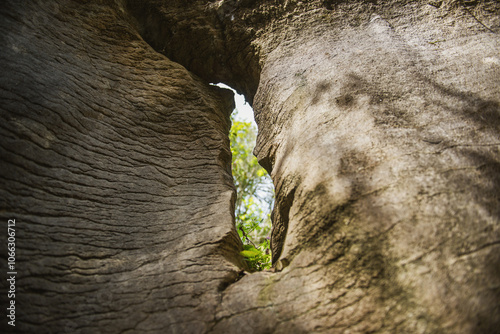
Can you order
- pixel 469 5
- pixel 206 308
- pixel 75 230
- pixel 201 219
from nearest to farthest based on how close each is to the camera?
pixel 206 308 → pixel 75 230 → pixel 201 219 → pixel 469 5

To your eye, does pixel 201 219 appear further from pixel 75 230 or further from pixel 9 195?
pixel 9 195

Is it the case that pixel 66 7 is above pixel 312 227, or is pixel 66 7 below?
above

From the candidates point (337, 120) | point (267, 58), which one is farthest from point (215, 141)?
point (337, 120)

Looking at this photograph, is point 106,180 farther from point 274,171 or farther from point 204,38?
point 204,38

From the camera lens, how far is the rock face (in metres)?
2.10

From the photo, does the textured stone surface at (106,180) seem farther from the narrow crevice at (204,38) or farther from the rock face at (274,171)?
the narrow crevice at (204,38)

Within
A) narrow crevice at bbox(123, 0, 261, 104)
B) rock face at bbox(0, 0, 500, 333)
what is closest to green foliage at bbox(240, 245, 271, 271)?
rock face at bbox(0, 0, 500, 333)

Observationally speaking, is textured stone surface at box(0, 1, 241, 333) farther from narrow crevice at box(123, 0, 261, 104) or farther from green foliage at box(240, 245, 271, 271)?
narrow crevice at box(123, 0, 261, 104)

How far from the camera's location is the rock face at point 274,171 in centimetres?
210

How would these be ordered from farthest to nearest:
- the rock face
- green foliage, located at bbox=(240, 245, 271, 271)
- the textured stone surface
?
green foliage, located at bbox=(240, 245, 271, 271) < the textured stone surface < the rock face

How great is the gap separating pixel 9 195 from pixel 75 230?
0.56 meters

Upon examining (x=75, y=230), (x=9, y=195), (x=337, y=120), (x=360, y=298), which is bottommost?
(x=360, y=298)

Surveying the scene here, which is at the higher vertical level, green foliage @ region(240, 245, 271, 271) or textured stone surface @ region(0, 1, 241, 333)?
textured stone surface @ region(0, 1, 241, 333)

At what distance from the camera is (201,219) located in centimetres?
319
